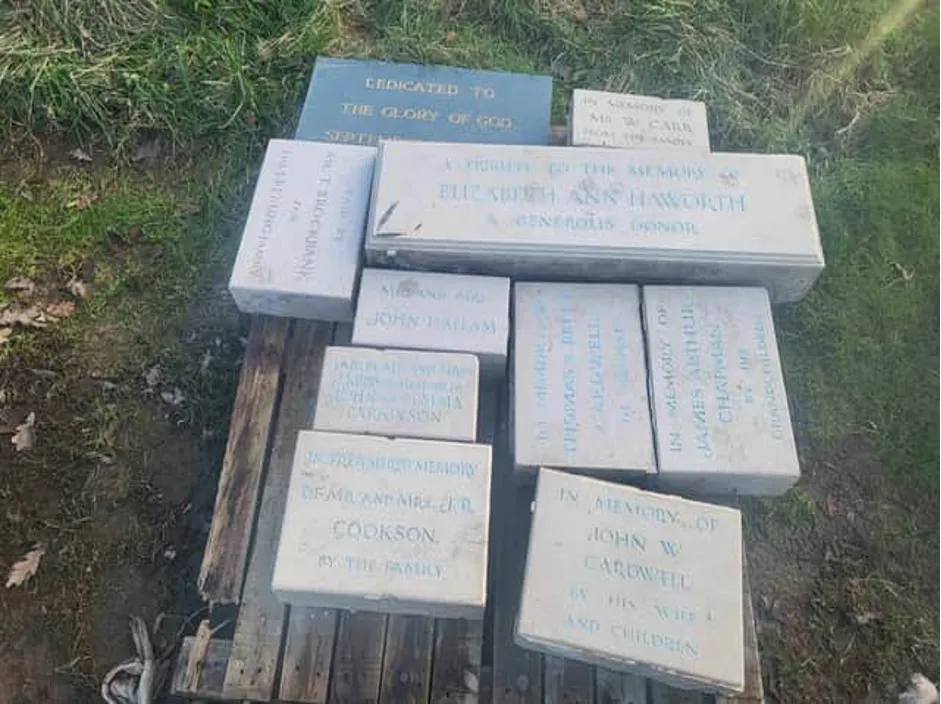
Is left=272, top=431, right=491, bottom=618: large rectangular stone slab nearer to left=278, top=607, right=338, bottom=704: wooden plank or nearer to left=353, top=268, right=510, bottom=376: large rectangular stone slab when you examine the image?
left=278, top=607, right=338, bottom=704: wooden plank

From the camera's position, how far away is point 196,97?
3771 millimetres

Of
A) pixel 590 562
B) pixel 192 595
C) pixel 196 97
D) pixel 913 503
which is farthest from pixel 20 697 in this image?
pixel 913 503

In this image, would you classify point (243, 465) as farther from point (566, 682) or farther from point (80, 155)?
point (80, 155)

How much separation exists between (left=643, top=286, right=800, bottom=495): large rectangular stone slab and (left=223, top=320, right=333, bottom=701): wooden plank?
43.7 inches

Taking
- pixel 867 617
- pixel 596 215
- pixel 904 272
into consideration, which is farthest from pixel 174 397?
pixel 904 272

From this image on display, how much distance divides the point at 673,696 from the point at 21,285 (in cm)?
284


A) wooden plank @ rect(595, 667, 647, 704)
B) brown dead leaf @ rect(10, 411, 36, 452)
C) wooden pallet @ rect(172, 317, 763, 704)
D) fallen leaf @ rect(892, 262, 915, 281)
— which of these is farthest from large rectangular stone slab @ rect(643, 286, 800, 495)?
brown dead leaf @ rect(10, 411, 36, 452)

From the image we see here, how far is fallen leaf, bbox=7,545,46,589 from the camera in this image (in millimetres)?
2787

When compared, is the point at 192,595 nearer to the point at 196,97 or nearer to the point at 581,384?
the point at 581,384

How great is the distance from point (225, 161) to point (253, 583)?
2027 millimetres

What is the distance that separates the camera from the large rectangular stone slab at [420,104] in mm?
3377

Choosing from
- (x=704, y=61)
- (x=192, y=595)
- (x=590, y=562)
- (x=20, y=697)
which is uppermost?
(x=704, y=61)

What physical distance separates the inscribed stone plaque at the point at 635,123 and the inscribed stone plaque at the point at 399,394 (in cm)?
111

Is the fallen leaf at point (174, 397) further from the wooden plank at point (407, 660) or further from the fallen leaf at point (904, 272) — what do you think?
the fallen leaf at point (904, 272)
